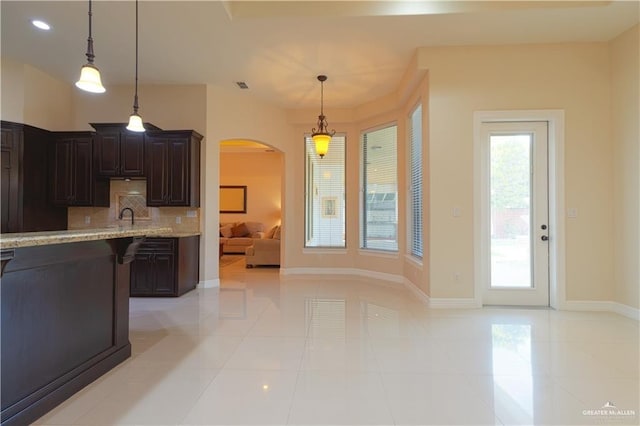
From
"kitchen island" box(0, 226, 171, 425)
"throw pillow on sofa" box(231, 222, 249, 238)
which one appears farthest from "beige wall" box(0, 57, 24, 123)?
"throw pillow on sofa" box(231, 222, 249, 238)

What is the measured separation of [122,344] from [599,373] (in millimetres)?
3661

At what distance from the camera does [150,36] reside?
3930mm

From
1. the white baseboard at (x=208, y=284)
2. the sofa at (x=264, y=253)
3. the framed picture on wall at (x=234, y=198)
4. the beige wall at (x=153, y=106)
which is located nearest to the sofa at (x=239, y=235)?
the framed picture on wall at (x=234, y=198)

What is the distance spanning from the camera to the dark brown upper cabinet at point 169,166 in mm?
4980

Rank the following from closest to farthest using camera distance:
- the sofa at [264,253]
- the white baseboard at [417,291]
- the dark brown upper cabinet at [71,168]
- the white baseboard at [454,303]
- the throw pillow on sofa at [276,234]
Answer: the white baseboard at [454,303] → the white baseboard at [417,291] → the dark brown upper cabinet at [71,168] → the sofa at [264,253] → the throw pillow on sofa at [276,234]

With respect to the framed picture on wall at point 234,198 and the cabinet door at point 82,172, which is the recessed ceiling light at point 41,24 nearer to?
the cabinet door at point 82,172

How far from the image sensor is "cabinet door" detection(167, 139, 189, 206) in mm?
4980

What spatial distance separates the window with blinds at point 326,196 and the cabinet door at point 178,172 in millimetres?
2427

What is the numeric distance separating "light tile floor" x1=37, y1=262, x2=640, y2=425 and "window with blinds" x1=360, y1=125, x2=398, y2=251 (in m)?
2.17

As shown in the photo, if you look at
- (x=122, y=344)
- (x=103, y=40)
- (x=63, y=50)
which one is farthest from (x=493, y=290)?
(x=63, y=50)

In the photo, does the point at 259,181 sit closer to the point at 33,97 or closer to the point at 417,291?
the point at 33,97

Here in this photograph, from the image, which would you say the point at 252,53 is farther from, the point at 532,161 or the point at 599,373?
the point at 599,373

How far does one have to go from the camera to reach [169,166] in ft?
16.4

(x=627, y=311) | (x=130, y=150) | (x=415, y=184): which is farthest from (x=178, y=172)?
(x=627, y=311)
